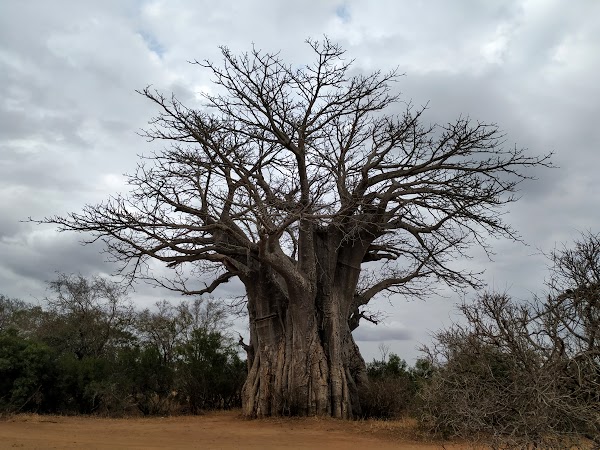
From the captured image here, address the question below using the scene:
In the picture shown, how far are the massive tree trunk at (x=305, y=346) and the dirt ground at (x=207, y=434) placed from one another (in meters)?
0.63

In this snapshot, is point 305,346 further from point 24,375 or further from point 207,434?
point 24,375

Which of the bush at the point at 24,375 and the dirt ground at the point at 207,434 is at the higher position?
the bush at the point at 24,375

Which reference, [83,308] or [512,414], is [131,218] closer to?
[512,414]

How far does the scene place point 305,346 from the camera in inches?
532

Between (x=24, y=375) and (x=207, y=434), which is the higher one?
(x=24, y=375)

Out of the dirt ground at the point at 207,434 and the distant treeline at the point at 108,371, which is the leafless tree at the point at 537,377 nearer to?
the dirt ground at the point at 207,434

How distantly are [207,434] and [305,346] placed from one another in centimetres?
333

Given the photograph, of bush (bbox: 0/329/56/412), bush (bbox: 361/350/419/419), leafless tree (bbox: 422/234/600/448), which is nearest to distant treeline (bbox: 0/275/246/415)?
bush (bbox: 0/329/56/412)

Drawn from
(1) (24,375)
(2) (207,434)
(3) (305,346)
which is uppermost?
(3) (305,346)

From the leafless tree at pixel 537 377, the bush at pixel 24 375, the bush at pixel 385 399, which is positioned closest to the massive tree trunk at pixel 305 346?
the bush at pixel 385 399

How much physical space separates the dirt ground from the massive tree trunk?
0.63m

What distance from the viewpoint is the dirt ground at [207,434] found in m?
9.46

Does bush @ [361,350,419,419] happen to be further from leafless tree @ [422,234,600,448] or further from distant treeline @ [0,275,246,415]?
leafless tree @ [422,234,600,448]

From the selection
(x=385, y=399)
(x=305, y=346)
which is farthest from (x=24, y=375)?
(x=385, y=399)
